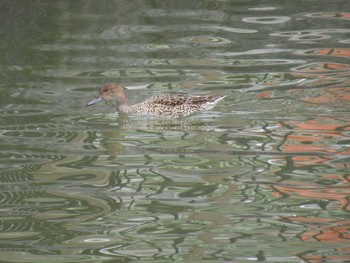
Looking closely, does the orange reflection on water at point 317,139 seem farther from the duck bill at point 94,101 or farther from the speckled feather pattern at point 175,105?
the duck bill at point 94,101

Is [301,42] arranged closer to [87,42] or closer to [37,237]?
[87,42]

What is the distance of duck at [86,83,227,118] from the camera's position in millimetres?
12398

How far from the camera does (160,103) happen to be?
12.6m

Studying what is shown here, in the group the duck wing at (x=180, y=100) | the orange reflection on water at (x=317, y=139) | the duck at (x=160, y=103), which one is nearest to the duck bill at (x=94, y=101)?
the duck at (x=160, y=103)

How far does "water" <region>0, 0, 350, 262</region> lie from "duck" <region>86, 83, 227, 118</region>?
109 millimetres

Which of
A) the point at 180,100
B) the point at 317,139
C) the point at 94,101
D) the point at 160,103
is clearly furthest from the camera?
the point at 94,101

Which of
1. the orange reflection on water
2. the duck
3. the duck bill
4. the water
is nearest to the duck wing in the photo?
the duck

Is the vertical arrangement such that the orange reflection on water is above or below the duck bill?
below

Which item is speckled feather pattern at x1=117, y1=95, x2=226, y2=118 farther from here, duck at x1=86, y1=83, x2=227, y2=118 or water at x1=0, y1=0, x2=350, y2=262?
water at x1=0, y1=0, x2=350, y2=262

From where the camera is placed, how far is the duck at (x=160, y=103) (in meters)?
12.4

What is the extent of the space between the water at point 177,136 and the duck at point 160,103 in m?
0.11

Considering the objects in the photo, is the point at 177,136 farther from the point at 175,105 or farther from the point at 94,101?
the point at 94,101

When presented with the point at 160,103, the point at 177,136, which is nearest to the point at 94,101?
the point at 160,103

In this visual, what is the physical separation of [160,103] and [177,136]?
1071 millimetres
